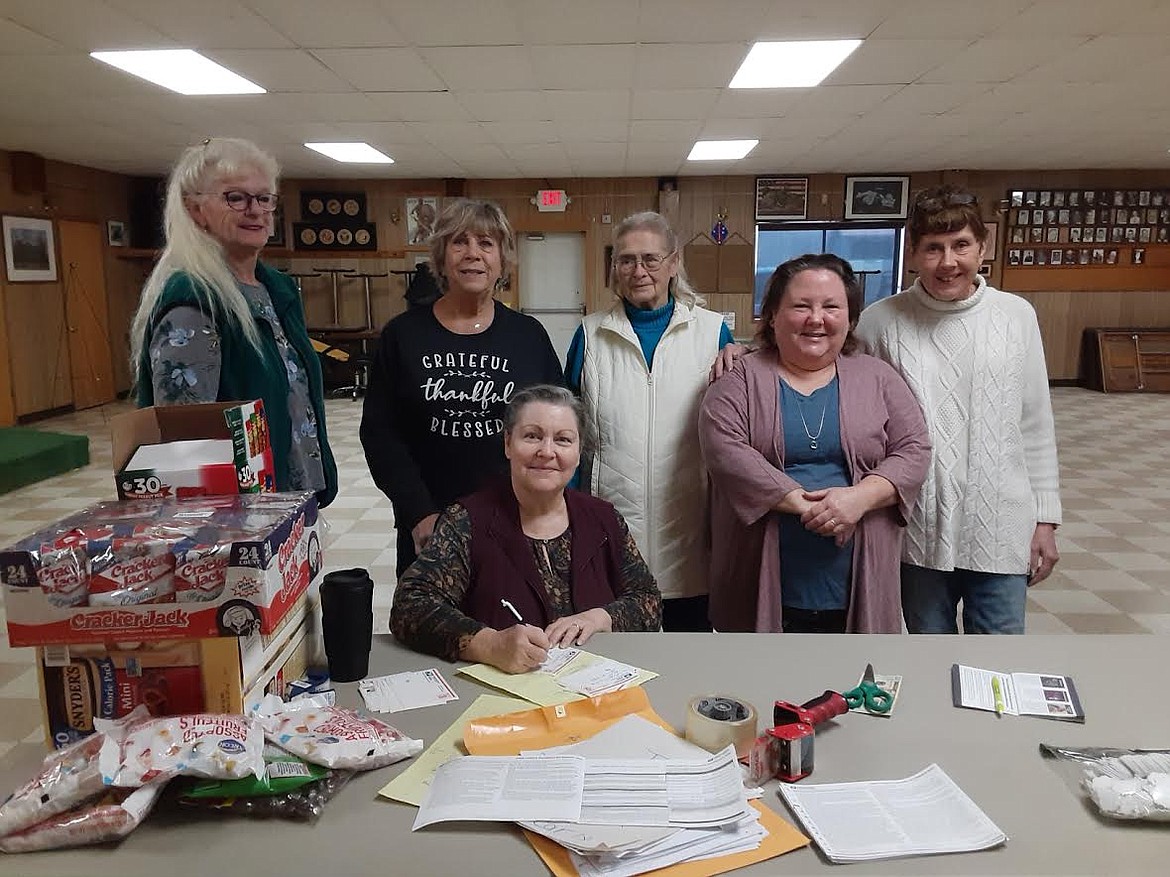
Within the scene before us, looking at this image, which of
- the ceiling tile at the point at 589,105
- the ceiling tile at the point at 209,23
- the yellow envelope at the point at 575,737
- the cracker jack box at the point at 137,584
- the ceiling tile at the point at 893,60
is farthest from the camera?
the ceiling tile at the point at 589,105

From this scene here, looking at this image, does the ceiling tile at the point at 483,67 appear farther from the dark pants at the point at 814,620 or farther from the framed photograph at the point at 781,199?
the framed photograph at the point at 781,199

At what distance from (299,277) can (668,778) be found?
36.2 ft

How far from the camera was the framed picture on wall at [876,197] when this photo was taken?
10.6m

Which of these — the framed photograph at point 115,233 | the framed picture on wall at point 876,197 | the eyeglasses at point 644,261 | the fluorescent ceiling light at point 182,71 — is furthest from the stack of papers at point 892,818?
the framed photograph at point 115,233

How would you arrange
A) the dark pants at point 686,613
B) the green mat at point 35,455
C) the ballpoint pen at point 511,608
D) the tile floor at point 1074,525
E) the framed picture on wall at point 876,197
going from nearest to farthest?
1. the ballpoint pen at point 511,608
2. the dark pants at point 686,613
3. the tile floor at point 1074,525
4. the green mat at point 35,455
5. the framed picture on wall at point 876,197

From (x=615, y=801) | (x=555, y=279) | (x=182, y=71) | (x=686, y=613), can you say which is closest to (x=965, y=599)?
(x=686, y=613)

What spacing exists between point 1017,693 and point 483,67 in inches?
196

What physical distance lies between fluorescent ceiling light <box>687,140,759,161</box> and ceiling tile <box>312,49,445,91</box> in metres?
3.38

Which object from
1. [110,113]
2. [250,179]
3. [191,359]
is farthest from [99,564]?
[110,113]

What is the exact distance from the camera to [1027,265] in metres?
10.8

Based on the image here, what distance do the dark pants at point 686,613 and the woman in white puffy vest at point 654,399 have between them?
0.21 feet

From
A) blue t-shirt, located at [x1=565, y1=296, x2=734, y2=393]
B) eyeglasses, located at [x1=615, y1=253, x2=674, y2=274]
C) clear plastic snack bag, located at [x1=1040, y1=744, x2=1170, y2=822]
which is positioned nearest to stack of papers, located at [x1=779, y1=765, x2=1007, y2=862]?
clear plastic snack bag, located at [x1=1040, y1=744, x2=1170, y2=822]

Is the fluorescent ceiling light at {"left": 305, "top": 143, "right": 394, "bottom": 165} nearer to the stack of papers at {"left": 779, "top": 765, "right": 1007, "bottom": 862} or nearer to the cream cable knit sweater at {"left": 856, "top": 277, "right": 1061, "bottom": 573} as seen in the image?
the cream cable knit sweater at {"left": 856, "top": 277, "right": 1061, "bottom": 573}

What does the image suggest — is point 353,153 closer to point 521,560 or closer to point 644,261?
point 644,261
